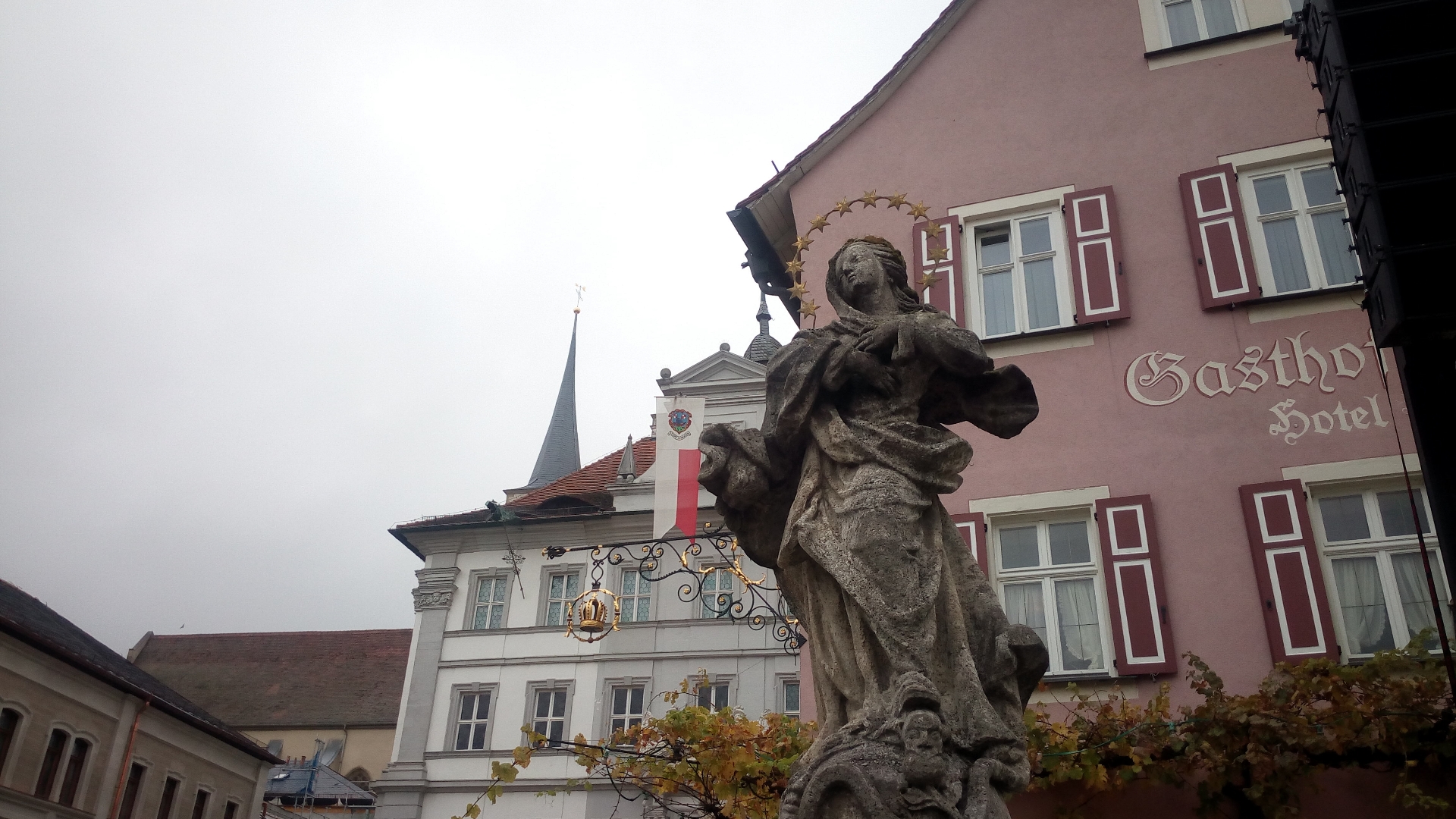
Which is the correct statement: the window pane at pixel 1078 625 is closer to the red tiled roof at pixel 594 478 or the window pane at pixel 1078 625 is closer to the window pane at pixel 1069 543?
the window pane at pixel 1069 543

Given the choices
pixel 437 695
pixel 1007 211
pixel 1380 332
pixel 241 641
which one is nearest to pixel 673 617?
pixel 437 695

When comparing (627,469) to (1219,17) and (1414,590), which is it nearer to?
(1219,17)

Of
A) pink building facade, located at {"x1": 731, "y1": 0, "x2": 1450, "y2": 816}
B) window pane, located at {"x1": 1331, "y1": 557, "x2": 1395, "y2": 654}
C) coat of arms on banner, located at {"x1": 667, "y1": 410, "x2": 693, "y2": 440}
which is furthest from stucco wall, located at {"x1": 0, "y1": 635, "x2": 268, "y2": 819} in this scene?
window pane, located at {"x1": 1331, "y1": 557, "x2": 1395, "y2": 654}

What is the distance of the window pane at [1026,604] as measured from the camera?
10.7 metres

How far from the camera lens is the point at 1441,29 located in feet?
16.6

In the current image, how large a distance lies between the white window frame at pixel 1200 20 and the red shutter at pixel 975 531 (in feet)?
18.5

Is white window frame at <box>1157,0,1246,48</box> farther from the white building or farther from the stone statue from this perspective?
the white building

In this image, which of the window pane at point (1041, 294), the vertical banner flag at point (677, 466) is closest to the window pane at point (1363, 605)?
the window pane at point (1041, 294)

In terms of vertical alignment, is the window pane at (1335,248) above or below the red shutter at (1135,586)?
above

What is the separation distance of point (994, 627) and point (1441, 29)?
3255 mm

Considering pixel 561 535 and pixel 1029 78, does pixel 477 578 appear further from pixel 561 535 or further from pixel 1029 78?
pixel 1029 78

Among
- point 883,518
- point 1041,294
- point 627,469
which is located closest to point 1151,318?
point 1041,294

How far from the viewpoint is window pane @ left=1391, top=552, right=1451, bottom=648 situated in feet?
31.7

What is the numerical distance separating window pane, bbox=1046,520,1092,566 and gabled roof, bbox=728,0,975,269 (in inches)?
209
